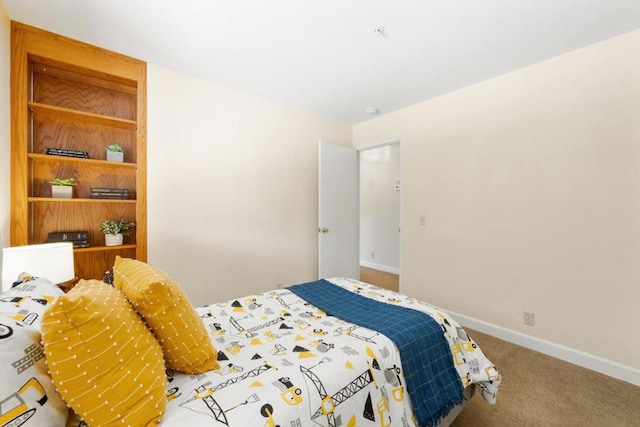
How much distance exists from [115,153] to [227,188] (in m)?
0.99

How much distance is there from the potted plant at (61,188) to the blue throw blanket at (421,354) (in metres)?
2.22

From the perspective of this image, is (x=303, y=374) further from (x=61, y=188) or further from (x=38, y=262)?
(x=61, y=188)

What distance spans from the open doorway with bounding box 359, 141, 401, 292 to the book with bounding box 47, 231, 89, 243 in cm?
382

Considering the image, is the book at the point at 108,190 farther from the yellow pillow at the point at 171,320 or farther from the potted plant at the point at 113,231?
the yellow pillow at the point at 171,320

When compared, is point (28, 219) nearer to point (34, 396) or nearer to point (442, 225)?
point (34, 396)

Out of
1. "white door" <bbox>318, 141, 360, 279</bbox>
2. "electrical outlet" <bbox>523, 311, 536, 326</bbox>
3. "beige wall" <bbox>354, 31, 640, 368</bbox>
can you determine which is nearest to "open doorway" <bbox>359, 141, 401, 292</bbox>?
"white door" <bbox>318, 141, 360, 279</bbox>

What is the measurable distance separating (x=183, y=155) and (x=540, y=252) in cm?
339

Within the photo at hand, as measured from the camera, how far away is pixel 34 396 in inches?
27.0

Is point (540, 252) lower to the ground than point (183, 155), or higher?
lower

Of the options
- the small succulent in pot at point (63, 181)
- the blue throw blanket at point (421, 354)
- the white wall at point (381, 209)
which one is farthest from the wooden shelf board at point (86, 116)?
the white wall at point (381, 209)

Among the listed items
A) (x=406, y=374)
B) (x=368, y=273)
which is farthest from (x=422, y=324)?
(x=368, y=273)

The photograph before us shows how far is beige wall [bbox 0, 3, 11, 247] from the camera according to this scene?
5.61 ft

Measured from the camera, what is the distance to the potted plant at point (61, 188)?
81.9 inches

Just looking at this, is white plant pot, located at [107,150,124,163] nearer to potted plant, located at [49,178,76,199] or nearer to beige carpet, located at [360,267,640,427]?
potted plant, located at [49,178,76,199]
